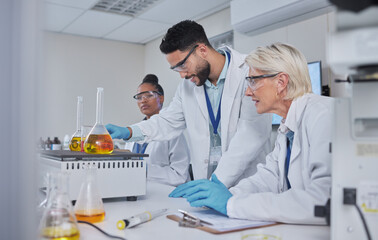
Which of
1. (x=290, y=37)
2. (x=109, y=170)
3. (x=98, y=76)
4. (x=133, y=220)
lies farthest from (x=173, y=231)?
(x=98, y=76)

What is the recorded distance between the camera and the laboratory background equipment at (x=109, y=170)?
4.33ft

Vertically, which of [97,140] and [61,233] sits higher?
[97,140]

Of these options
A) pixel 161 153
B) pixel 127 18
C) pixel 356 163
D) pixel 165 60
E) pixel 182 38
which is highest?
pixel 127 18

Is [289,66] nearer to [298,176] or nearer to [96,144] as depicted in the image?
[298,176]

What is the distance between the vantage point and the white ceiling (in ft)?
13.3

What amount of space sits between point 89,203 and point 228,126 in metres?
1.06

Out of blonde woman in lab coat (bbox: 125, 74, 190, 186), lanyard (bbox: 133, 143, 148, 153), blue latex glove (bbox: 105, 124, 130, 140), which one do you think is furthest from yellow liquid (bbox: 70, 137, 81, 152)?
lanyard (bbox: 133, 143, 148, 153)

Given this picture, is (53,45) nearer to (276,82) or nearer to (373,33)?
(373,33)

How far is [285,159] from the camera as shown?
1.44 metres

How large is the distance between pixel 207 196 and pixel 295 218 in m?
0.28

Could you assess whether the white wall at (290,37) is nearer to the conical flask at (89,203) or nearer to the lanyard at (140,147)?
the lanyard at (140,147)

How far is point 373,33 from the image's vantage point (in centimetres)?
55

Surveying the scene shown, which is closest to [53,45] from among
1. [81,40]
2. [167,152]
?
[167,152]

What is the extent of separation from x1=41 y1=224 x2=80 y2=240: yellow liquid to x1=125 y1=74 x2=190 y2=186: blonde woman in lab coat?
Answer: 138 centimetres
